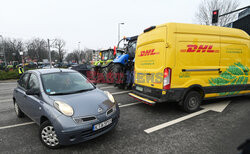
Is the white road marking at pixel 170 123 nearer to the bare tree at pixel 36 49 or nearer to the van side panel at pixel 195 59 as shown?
the van side panel at pixel 195 59

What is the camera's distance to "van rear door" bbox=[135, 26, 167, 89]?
377 cm

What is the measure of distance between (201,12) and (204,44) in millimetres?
20561

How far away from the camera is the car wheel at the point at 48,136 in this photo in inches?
100

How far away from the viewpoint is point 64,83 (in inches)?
131

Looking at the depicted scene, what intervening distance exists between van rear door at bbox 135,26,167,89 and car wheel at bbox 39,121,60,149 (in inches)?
110

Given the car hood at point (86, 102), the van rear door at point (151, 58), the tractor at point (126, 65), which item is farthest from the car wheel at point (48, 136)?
the tractor at point (126, 65)

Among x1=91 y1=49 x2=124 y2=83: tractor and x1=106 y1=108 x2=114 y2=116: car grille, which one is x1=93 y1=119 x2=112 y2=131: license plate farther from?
x1=91 y1=49 x2=124 y2=83: tractor

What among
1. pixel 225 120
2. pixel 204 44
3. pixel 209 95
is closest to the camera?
pixel 225 120

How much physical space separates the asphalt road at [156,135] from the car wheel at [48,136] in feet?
0.35

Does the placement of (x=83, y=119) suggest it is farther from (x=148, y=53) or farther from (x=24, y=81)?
(x=148, y=53)

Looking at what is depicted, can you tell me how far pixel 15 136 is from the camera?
309 cm

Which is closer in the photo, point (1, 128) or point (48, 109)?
point (48, 109)

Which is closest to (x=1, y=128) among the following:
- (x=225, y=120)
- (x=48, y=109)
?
(x=48, y=109)

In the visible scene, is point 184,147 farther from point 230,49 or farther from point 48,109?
point 230,49
